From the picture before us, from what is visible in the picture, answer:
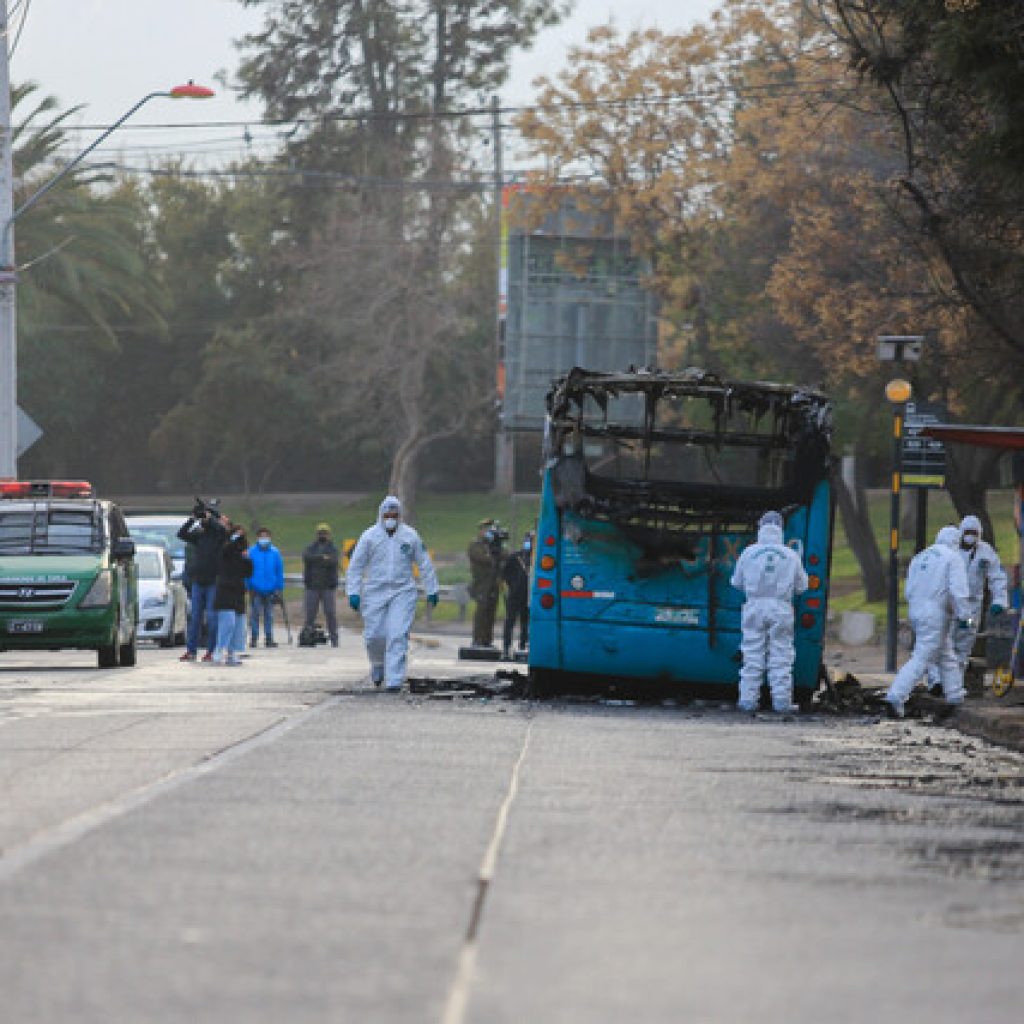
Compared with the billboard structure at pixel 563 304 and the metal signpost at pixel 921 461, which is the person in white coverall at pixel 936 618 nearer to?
the metal signpost at pixel 921 461

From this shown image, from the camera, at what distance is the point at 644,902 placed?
923cm

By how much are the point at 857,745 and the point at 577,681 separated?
21.1 feet

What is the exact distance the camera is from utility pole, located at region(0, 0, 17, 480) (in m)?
37.5

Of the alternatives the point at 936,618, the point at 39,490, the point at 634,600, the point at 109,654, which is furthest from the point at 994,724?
the point at 39,490

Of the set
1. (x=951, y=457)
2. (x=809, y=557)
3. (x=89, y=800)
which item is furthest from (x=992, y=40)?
(x=951, y=457)

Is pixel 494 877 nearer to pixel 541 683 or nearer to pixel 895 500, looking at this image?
pixel 541 683

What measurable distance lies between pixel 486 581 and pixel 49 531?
33.5ft

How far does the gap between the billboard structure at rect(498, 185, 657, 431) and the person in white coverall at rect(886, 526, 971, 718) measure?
2912cm

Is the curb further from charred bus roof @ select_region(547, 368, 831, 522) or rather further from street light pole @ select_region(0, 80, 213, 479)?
street light pole @ select_region(0, 80, 213, 479)

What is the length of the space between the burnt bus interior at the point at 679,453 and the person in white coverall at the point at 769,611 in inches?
24.1

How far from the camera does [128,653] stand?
1188 inches

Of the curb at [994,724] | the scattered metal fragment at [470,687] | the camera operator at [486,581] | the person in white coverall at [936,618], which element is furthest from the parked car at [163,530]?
the curb at [994,724]

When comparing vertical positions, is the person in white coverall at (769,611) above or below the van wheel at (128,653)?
above

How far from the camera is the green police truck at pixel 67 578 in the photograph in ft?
95.6
